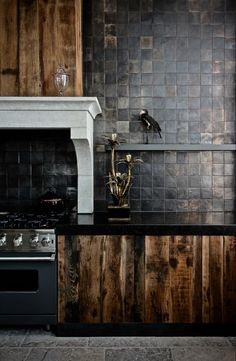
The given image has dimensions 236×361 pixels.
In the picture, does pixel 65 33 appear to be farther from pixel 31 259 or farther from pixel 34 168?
pixel 31 259

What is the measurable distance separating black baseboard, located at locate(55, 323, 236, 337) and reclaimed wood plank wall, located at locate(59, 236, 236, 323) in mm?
50

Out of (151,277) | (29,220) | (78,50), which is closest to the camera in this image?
(151,277)

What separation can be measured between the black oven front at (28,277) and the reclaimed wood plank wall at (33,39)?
1.17 meters

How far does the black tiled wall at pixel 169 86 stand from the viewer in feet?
11.7

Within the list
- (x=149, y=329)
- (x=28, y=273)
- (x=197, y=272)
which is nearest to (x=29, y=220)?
(x=28, y=273)

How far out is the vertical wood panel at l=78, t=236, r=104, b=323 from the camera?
9.31 feet

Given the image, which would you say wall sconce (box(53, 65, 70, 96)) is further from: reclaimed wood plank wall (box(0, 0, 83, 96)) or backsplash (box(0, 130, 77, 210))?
backsplash (box(0, 130, 77, 210))

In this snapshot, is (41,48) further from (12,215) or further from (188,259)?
(188,259)

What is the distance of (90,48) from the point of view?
11.7ft

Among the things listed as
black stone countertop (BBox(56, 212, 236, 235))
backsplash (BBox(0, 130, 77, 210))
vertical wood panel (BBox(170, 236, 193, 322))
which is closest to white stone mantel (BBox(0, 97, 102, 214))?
backsplash (BBox(0, 130, 77, 210))

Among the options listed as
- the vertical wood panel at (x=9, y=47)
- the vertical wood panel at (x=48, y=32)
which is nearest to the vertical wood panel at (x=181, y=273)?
the vertical wood panel at (x=48, y=32)

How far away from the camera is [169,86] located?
3.59 m

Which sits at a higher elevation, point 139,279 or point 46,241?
point 46,241

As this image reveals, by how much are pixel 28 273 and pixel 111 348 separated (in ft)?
2.50
